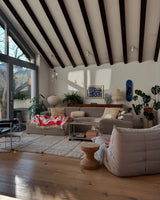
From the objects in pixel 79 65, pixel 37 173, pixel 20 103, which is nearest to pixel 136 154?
pixel 37 173

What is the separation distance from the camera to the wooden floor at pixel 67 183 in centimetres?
201

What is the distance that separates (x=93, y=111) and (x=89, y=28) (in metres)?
2.87

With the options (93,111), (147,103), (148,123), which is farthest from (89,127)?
(147,103)

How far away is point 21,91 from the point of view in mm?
6180

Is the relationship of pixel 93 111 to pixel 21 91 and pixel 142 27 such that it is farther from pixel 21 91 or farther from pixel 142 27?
pixel 142 27

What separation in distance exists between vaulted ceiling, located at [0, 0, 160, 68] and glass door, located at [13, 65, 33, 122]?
116 cm

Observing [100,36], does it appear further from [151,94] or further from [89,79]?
[151,94]

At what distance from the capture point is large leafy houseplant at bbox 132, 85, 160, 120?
6.11 metres

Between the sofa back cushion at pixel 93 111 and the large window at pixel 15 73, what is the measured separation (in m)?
2.15

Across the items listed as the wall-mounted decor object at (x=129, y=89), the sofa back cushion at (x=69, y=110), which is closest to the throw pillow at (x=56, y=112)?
the sofa back cushion at (x=69, y=110)

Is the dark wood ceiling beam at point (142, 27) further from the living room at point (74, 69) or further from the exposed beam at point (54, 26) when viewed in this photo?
the exposed beam at point (54, 26)

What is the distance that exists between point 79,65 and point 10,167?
557 cm

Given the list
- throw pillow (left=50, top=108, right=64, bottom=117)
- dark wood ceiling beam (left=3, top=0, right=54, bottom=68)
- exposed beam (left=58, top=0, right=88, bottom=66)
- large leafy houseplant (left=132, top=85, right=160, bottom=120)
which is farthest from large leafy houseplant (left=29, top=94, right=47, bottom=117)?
large leafy houseplant (left=132, top=85, right=160, bottom=120)

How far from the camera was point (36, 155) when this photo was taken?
11.2ft
